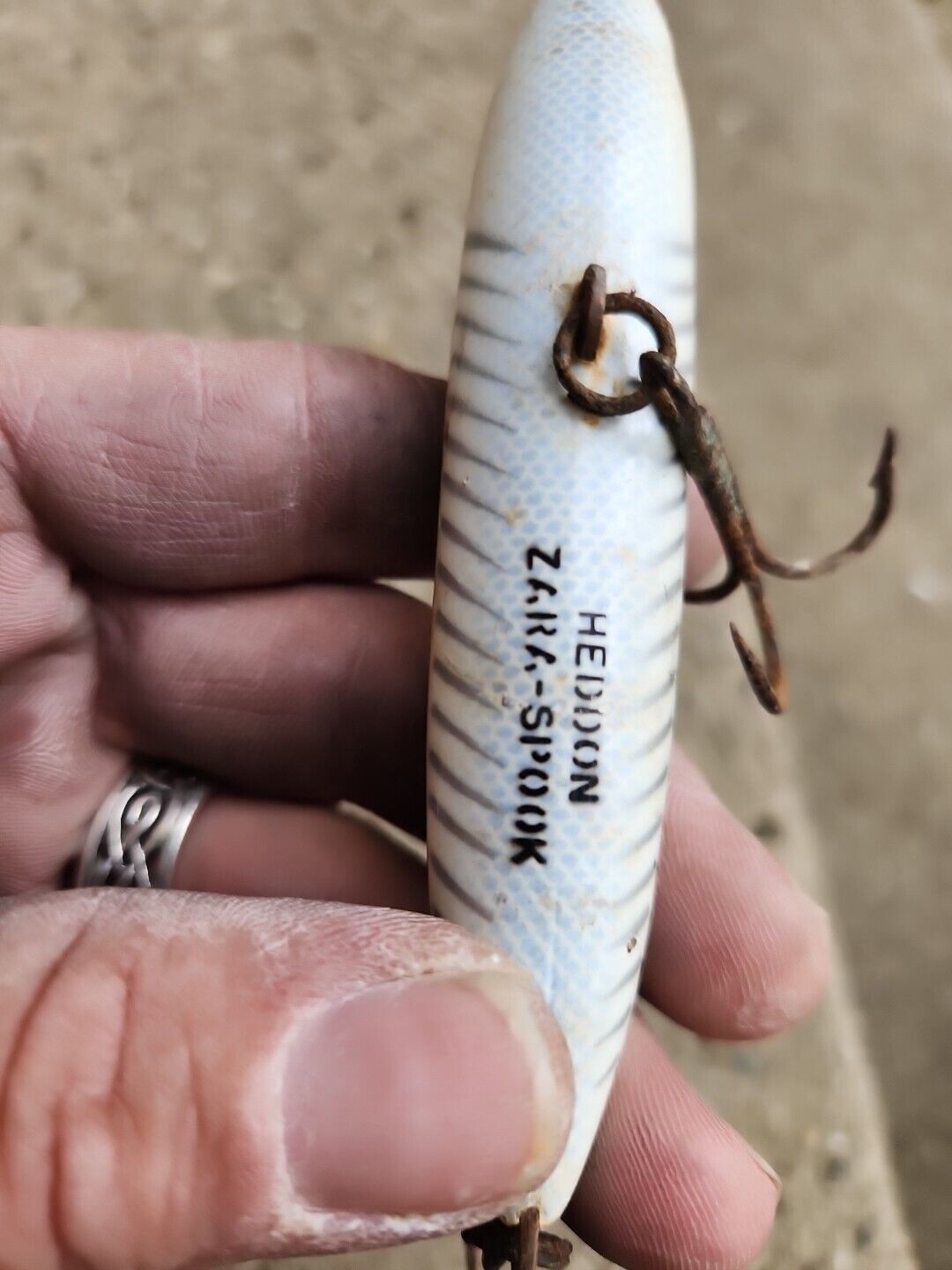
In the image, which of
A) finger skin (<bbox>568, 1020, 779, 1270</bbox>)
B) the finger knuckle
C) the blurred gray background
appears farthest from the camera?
the blurred gray background

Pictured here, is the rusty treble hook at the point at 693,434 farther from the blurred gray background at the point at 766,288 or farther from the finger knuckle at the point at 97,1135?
the blurred gray background at the point at 766,288

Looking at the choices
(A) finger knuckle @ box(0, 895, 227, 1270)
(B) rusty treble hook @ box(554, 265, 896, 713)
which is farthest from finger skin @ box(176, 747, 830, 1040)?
(A) finger knuckle @ box(0, 895, 227, 1270)

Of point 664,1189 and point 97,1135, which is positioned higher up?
point 97,1135

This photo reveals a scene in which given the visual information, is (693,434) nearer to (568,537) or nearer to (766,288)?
(568,537)

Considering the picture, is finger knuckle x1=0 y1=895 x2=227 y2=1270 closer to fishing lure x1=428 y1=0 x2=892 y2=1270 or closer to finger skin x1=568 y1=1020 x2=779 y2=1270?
fishing lure x1=428 y1=0 x2=892 y2=1270

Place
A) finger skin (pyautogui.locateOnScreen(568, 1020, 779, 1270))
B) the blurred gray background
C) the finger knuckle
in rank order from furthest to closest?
the blurred gray background → finger skin (pyautogui.locateOnScreen(568, 1020, 779, 1270)) → the finger knuckle

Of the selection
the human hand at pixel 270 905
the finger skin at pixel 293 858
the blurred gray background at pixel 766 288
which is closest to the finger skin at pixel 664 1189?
the human hand at pixel 270 905

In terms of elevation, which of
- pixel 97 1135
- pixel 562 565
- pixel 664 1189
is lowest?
pixel 664 1189

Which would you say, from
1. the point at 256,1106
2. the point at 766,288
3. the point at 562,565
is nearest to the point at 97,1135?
the point at 256,1106
